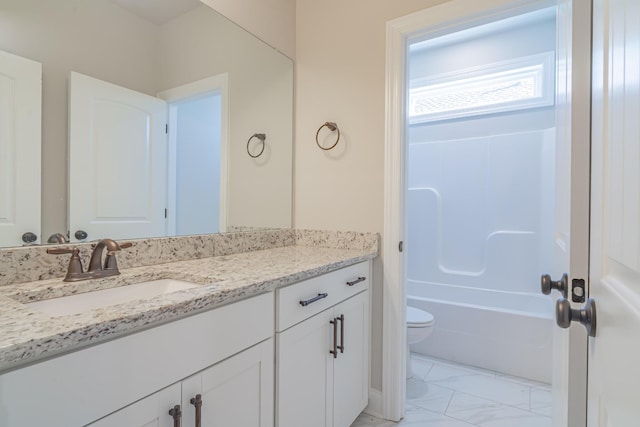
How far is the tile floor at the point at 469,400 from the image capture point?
5.35 ft

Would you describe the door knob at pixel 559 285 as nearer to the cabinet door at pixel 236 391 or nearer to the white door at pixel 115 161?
the cabinet door at pixel 236 391

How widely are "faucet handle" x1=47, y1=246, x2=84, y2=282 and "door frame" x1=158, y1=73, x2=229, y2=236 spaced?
1.25 feet

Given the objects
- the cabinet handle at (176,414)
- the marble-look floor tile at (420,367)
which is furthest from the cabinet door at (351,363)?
the cabinet handle at (176,414)

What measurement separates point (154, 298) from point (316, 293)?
623 millimetres

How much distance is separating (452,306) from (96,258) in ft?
7.27

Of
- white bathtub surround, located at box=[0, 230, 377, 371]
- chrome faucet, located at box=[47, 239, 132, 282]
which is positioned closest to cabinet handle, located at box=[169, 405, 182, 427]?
white bathtub surround, located at box=[0, 230, 377, 371]

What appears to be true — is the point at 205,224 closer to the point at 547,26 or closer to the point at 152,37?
the point at 152,37

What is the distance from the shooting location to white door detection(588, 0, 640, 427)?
358 millimetres

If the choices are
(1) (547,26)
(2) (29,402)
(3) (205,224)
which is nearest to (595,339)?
(2) (29,402)

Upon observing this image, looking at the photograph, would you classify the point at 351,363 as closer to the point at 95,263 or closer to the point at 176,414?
the point at 176,414

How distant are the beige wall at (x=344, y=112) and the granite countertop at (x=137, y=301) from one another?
0.38 meters

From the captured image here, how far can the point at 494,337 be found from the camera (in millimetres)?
2162

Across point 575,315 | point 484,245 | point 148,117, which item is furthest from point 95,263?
point 484,245

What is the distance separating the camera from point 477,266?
9.44 ft
